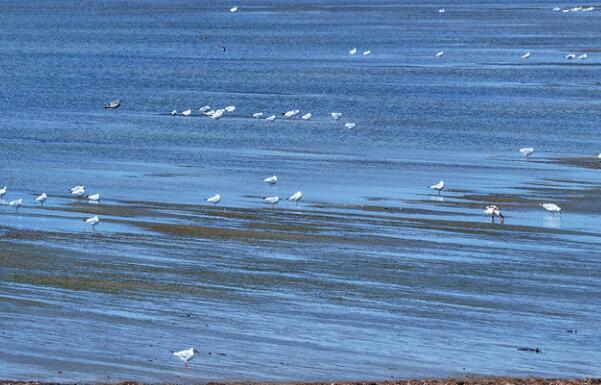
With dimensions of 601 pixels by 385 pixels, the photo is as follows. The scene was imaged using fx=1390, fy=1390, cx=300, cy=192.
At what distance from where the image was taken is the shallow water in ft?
46.3

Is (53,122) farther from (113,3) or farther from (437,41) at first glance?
(113,3)

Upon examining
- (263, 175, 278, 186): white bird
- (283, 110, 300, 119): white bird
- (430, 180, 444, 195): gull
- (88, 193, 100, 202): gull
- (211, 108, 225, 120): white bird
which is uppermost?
(211, 108, 225, 120): white bird

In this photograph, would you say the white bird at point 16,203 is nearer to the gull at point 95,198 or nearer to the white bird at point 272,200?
the gull at point 95,198

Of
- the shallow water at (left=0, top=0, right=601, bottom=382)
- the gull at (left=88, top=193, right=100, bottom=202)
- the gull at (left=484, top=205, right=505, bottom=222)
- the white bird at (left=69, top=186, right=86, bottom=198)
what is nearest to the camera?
the shallow water at (left=0, top=0, right=601, bottom=382)

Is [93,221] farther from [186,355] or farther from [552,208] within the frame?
[186,355]

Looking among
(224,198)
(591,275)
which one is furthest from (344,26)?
(591,275)

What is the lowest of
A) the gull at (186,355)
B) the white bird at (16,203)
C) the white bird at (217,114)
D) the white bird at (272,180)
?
the gull at (186,355)

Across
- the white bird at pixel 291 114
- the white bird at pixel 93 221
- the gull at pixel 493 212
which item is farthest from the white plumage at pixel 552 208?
the white bird at pixel 291 114

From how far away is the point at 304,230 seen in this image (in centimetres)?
2102

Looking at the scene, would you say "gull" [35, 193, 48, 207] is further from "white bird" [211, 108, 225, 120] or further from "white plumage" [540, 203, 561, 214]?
"white bird" [211, 108, 225, 120]

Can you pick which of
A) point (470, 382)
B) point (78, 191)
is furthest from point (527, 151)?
point (470, 382)

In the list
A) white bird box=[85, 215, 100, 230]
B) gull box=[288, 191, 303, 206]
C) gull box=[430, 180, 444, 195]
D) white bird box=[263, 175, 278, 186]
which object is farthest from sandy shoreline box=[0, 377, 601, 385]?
white bird box=[263, 175, 278, 186]

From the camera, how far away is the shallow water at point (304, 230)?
1411cm

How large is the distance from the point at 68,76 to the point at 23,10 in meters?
68.9
